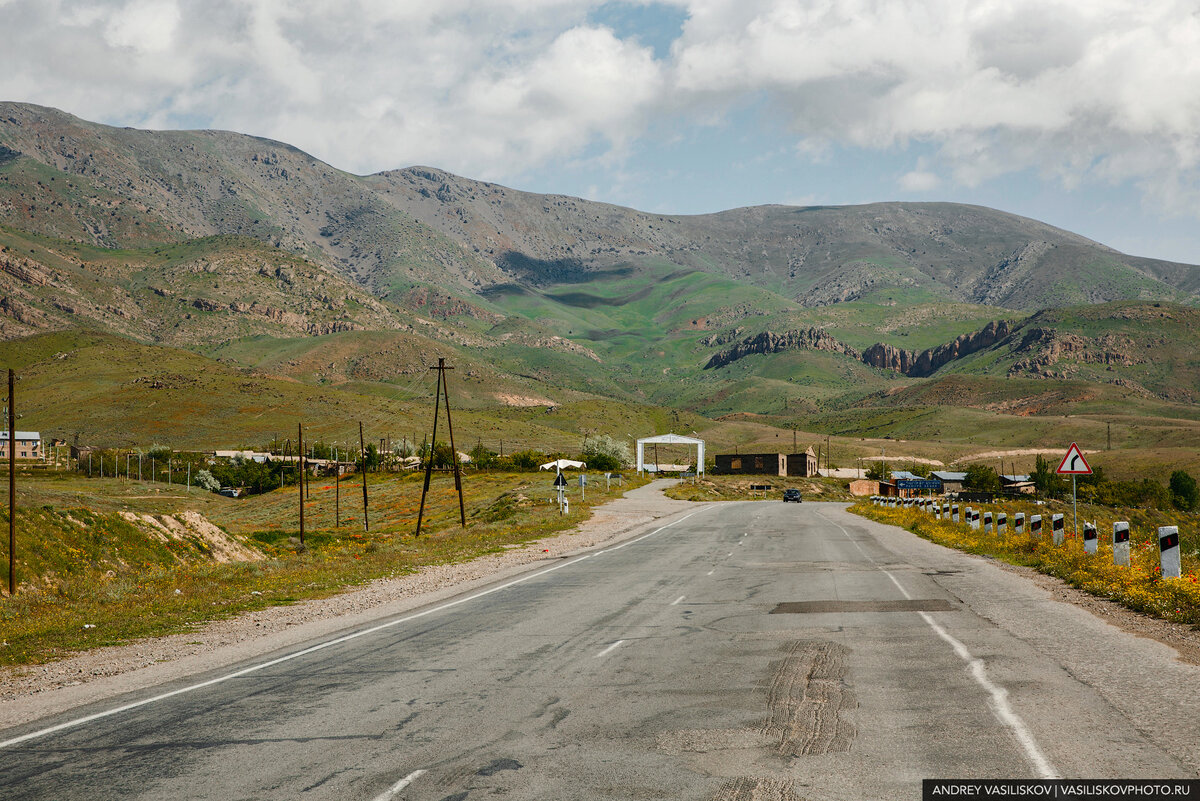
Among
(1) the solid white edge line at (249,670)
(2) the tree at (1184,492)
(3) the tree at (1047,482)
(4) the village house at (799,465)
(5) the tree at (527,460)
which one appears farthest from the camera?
(4) the village house at (799,465)

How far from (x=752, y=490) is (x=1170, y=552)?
329 feet

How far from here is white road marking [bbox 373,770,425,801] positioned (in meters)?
6.81

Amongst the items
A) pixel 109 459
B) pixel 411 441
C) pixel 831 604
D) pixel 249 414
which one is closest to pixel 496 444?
pixel 411 441

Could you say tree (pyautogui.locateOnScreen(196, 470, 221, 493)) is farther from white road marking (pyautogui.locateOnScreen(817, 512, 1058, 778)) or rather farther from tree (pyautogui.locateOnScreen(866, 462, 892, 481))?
white road marking (pyautogui.locateOnScreen(817, 512, 1058, 778))

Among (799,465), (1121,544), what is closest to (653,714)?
(1121,544)

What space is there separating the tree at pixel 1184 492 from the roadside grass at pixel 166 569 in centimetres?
10431

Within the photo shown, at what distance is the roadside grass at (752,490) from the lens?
9350 cm

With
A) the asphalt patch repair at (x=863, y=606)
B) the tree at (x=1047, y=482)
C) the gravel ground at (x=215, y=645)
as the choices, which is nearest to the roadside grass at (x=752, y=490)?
the tree at (x=1047, y=482)

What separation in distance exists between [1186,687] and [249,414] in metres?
204

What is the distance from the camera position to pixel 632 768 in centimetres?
735

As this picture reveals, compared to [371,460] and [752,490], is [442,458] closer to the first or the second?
[371,460]

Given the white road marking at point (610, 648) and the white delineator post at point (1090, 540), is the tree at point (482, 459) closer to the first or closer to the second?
the white delineator post at point (1090, 540)

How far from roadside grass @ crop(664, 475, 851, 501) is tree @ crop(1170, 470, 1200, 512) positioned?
48.8 meters

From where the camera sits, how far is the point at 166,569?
3122 centimetres
